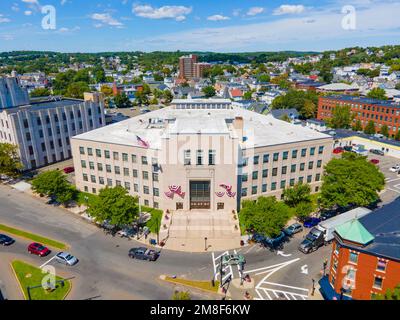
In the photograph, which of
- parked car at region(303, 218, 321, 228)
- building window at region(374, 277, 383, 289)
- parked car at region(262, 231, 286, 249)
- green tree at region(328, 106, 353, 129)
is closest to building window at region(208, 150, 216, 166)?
parked car at region(262, 231, 286, 249)

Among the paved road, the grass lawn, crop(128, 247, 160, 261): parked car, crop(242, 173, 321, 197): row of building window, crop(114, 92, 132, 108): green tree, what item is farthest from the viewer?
crop(114, 92, 132, 108): green tree

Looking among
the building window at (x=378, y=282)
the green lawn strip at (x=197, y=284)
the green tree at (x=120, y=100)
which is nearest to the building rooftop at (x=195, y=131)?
the green lawn strip at (x=197, y=284)

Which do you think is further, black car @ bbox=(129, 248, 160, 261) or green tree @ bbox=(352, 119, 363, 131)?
green tree @ bbox=(352, 119, 363, 131)

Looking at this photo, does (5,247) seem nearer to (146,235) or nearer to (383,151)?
(146,235)

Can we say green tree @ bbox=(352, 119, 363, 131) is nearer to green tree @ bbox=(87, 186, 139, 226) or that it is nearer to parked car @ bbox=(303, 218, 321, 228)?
parked car @ bbox=(303, 218, 321, 228)

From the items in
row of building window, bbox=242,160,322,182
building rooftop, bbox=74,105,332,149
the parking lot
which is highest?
building rooftop, bbox=74,105,332,149

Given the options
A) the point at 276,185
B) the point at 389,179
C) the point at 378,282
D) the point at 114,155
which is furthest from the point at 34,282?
the point at 389,179

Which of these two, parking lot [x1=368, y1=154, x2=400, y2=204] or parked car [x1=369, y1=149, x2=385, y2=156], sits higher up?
parked car [x1=369, y1=149, x2=385, y2=156]

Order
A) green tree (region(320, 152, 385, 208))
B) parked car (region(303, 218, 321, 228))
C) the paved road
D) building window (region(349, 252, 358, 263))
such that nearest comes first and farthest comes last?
building window (region(349, 252, 358, 263))
the paved road
green tree (region(320, 152, 385, 208))
parked car (region(303, 218, 321, 228))
